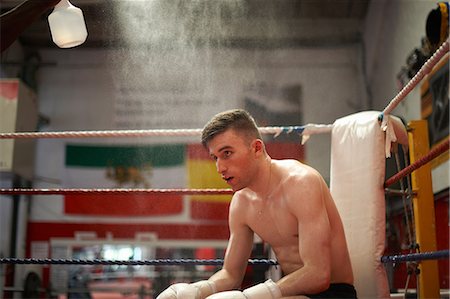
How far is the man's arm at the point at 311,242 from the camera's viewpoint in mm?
1629

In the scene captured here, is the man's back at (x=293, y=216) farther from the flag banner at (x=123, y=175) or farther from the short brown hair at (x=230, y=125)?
the flag banner at (x=123, y=175)

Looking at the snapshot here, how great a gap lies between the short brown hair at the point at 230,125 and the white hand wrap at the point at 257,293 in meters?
0.49

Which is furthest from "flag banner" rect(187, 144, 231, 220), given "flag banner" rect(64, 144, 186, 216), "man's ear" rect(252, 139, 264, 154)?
"man's ear" rect(252, 139, 264, 154)

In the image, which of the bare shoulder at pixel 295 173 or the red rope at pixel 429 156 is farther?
the bare shoulder at pixel 295 173

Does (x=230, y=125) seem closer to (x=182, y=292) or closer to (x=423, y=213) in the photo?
(x=182, y=292)

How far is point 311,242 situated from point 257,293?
0.23 m

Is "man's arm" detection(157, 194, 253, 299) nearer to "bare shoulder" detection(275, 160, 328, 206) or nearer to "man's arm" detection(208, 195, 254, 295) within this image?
"man's arm" detection(208, 195, 254, 295)

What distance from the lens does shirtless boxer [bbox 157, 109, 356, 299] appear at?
165 cm

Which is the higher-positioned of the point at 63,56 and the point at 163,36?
the point at 63,56

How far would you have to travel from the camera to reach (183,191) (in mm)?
2352

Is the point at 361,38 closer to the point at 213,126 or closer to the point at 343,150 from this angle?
the point at 343,150

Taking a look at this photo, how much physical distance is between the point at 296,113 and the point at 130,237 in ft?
7.68

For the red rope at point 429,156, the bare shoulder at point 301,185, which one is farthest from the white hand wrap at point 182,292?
the red rope at point 429,156

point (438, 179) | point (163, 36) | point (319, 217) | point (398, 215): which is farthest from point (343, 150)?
point (398, 215)
